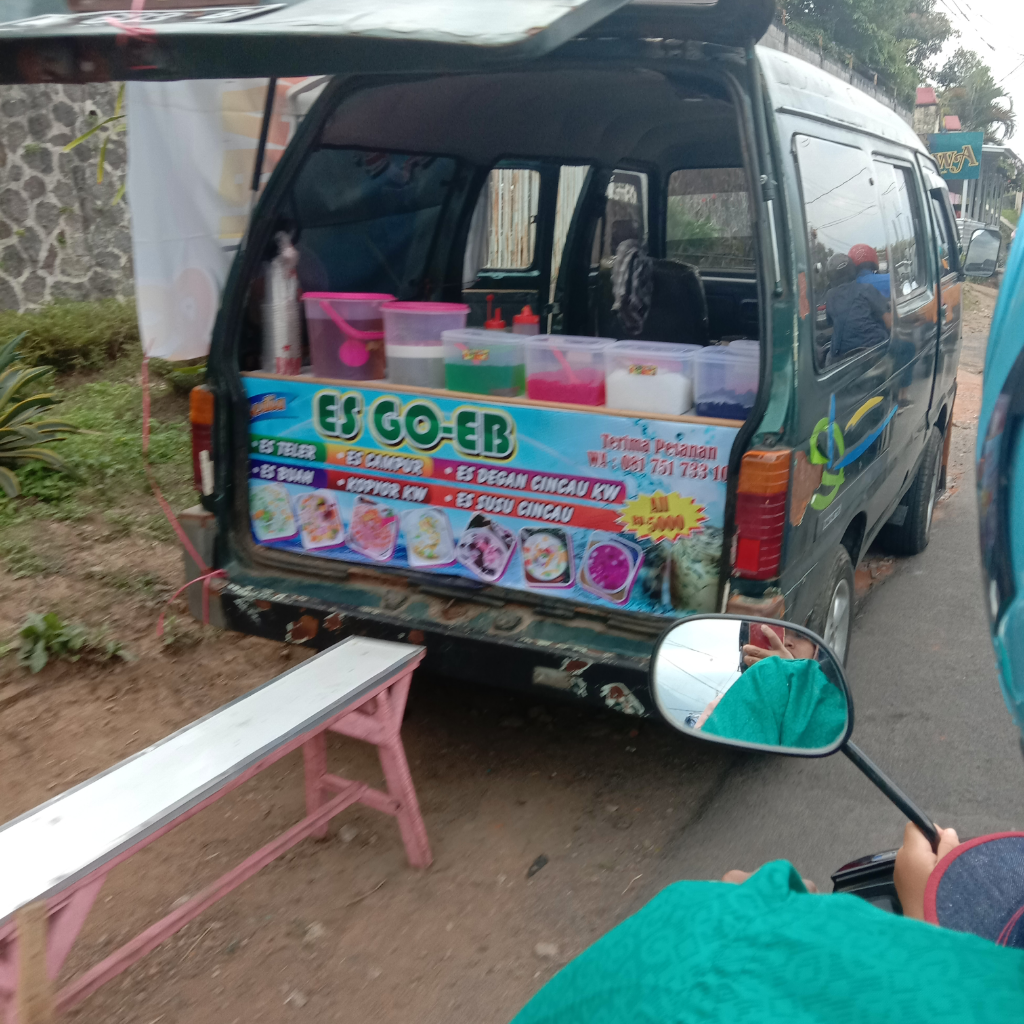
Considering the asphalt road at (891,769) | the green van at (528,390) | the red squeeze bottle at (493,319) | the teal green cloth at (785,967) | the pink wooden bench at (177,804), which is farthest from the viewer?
the red squeeze bottle at (493,319)

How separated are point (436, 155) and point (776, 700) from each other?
348 centimetres

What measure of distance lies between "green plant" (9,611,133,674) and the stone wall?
469cm

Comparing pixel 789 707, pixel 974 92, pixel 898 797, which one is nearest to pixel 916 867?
pixel 898 797

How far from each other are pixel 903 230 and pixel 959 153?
1824 centimetres

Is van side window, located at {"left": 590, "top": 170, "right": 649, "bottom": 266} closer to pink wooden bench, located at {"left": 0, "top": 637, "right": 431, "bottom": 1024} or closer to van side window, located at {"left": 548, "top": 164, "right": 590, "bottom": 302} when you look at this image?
van side window, located at {"left": 548, "top": 164, "right": 590, "bottom": 302}

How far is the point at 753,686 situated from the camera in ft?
4.90

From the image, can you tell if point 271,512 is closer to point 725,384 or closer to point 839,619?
point 725,384

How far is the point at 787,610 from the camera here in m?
2.91

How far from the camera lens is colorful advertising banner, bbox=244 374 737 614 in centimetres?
293

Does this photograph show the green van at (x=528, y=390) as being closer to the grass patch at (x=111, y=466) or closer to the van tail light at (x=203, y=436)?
the van tail light at (x=203, y=436)

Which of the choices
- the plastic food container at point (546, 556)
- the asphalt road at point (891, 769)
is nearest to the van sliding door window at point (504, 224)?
the plastic food container at point (546, 556)

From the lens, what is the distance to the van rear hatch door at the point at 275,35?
1.99 m

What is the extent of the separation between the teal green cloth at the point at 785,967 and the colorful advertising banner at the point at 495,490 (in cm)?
211

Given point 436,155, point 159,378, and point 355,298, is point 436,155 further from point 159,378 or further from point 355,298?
point 159,378
